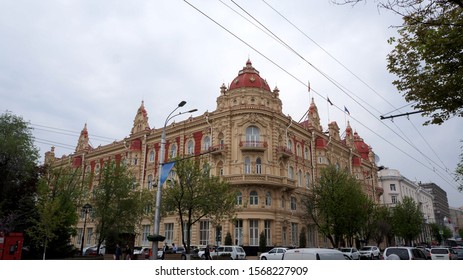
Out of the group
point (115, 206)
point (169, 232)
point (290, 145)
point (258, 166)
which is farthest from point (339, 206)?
point (115, 206)

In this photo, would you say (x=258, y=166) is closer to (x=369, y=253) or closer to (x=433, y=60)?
(x=369, y=253)

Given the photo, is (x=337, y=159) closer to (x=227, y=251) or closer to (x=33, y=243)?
(x=227, y=251)

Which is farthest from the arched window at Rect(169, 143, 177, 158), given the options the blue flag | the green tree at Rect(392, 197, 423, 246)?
the green tree at Rect(392, 197, 423, 246)

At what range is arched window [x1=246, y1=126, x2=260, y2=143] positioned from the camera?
40.5 m

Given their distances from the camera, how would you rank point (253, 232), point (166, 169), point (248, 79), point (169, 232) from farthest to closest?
point (169, 232) < point (248, 79) < point (253, 232) < point (166, 169)

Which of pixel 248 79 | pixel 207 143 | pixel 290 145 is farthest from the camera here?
pixel 290 145

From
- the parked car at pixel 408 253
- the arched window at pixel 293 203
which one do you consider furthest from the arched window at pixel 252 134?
the parked car at pixel 408 253

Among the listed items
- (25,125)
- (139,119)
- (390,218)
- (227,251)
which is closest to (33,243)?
(25,125)

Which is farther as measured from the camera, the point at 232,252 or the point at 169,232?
the point at 169,232

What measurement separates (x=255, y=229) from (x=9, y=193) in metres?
23.3

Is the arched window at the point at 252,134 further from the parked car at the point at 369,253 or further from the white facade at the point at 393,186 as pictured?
the white facade at the point at 393,186

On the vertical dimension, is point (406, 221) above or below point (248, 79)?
below

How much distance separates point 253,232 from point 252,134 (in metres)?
11.0

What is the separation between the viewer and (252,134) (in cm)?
4072
